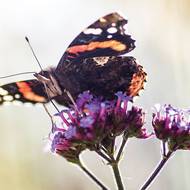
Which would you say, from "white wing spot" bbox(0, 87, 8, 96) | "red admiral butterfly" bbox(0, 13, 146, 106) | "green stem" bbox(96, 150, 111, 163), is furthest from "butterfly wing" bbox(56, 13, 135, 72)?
"green stem" bbox(96, 150, 111, 163)

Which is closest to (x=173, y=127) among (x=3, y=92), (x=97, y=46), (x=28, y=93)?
(x=97, y=46)

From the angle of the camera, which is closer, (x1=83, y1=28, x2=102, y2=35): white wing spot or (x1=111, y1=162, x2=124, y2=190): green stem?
(x1=111, y1=162, x2=124, y2=190): green stem

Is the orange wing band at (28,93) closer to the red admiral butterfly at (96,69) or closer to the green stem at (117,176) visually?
the red admiral butterfly at (96,69)

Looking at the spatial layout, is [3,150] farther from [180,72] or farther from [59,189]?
[180,72]

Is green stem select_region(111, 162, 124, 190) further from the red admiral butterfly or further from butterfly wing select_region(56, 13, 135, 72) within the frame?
butterfly wing select_region(56, 13, 135, 72)

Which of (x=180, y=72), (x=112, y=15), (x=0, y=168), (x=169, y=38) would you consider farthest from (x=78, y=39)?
(x=0, y=168)
